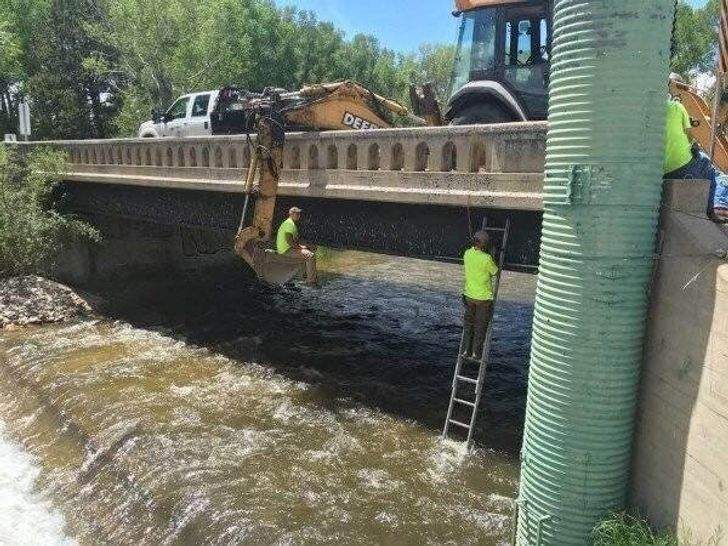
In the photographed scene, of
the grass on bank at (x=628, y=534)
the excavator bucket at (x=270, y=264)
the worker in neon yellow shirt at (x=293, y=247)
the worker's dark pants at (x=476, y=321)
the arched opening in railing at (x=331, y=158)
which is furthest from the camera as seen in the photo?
the arched opening in railing at (x=331, y=158)

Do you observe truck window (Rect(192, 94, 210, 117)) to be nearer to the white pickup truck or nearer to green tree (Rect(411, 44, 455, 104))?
the white pickup truck

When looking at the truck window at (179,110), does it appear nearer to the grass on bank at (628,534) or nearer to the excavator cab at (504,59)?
the excavator cab at (504,59)

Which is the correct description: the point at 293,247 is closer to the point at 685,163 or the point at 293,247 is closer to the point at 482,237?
the point at 482,237

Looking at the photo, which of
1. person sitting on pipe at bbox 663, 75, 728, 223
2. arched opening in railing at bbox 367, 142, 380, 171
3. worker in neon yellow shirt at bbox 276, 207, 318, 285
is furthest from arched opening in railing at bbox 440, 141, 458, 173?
person sitting on pipe at bbox 663, 75, 728, 223

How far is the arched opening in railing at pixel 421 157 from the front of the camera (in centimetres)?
762

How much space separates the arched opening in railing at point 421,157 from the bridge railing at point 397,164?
0.01 metres

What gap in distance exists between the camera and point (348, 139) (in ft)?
28.2

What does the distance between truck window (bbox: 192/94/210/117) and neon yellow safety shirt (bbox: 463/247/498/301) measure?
32.6ft

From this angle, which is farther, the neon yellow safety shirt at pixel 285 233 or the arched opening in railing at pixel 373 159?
the neon yellow safety shirt at pixel 285 233

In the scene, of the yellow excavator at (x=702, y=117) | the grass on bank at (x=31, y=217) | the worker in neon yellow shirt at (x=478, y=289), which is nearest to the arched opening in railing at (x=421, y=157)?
the worker in neon yellow shirt at (x=478, y=289)

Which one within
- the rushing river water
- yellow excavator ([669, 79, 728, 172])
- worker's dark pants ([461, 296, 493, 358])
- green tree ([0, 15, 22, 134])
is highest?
green tree ([0, 15, 22, 134])

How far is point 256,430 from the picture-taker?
848 cm

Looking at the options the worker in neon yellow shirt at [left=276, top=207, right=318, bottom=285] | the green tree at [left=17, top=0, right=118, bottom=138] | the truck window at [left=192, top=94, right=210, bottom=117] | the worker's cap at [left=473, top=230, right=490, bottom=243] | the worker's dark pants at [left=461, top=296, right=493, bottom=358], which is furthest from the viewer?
the green tree at [left=17, top=0, right=118, bottom=138]

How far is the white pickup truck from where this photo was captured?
14258 mm
